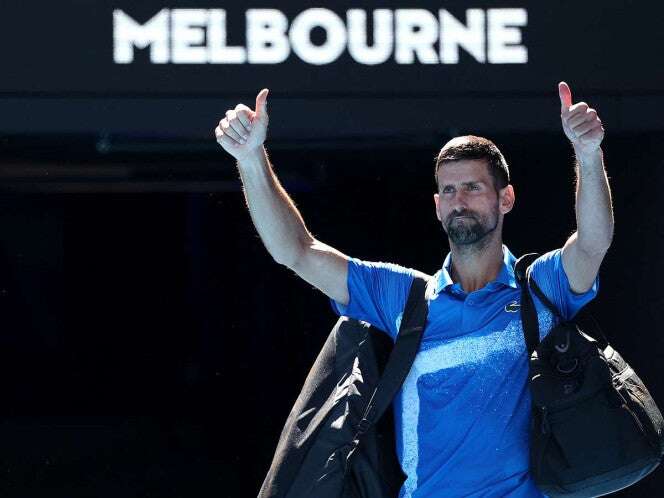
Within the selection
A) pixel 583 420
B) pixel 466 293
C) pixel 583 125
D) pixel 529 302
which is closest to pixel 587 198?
pixel 583 125

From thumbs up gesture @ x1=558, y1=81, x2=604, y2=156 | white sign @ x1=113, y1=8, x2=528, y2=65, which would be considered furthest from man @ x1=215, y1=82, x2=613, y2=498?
white sign @ x1=113, y1=8, x2=528, y2=65

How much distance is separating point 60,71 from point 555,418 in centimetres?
218

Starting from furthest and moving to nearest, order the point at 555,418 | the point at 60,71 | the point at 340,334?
1. the point at 60,71
2. the point at 340,334
3. the point at 555,418

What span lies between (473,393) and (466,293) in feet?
0.86

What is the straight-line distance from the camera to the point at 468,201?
3.04 meters

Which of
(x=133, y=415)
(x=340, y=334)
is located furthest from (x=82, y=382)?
(x=340, y=334)

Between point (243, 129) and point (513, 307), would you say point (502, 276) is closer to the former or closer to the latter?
point (513, 307)

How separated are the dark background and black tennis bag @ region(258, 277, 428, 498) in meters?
1.12

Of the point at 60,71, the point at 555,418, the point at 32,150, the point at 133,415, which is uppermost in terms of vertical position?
the point at 60,71

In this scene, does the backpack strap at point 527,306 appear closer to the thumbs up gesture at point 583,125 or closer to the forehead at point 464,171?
the forehead at point 464,171

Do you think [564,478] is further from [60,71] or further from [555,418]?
[60,71]

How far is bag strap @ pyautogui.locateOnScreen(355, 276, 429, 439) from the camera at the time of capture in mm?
3006

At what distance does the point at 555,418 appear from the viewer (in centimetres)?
282

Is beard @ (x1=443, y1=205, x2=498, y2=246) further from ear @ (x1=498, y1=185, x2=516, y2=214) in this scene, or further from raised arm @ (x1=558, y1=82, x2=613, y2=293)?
raised arm @ (x1=558, y1=82, x2=613, y2=293)
